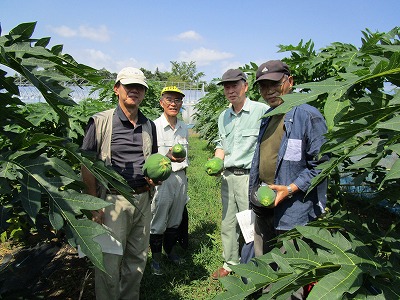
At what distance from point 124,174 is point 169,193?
1.33 meters

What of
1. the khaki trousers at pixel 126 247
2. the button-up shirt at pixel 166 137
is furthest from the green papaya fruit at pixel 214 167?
the khaki trousers at pixel 126 247

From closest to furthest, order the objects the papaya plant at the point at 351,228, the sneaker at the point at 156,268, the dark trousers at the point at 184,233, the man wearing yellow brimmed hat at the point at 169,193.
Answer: the papaya plant at the point at 351,228 < the sneaker at the point at 156,268 < the man wearing yellow brimmed hat at the point at 169,193 < the dark trousers at the point at 184,233

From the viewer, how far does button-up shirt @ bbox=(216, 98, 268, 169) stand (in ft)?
12.4

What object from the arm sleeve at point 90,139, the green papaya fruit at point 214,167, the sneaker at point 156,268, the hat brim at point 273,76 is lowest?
the sneaker at point 156,268

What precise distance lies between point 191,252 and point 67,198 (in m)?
3.39

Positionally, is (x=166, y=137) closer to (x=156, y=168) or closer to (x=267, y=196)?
(x=156, y=168)

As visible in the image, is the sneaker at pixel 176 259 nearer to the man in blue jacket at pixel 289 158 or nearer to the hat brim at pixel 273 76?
the man in blue jacket at pixel 289 158

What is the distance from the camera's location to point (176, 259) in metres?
4.36

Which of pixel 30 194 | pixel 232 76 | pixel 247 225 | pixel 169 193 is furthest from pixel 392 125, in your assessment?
pixel 169 193

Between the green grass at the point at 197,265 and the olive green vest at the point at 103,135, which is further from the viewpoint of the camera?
the green grass at the point at 197,265

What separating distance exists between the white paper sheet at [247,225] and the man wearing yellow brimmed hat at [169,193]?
114 cm

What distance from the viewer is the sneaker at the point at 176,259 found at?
14.2 feet

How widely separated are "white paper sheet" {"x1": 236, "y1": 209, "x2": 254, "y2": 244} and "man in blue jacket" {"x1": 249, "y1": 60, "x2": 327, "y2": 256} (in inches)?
17.0

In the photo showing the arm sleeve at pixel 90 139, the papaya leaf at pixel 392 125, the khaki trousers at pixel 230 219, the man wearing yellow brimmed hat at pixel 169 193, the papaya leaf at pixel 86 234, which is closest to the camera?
the papaya leaf at pixel 392 125
